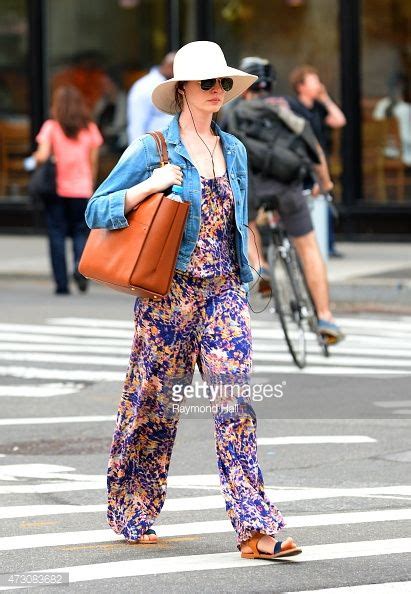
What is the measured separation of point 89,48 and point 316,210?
5.95 m

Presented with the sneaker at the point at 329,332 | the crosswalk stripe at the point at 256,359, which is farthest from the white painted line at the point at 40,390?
the sneaker at the point at 329,332

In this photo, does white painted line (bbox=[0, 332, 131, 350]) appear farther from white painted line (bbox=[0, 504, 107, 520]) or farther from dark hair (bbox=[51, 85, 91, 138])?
white painted line (bbox=[0, 504, 107, 520])

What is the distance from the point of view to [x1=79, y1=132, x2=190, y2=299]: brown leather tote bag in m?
6.23

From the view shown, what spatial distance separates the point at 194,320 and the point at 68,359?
5.76 m

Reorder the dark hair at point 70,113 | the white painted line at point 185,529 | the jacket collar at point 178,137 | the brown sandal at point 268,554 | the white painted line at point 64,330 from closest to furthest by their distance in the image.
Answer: the brown sandal at point 268,554 → the jacket collar at point 178,137 → the white painted line at point 185,529 → the white painted line at point 64,330 → the dark hair at point 70,113

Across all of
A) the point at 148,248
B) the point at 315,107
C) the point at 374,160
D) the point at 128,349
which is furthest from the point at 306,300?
the point at 374,160

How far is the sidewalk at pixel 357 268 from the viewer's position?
1550 cm

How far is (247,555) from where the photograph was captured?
629 cm

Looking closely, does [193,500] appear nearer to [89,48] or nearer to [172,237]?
[172,237]

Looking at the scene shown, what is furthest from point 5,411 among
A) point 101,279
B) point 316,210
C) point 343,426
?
point 316,210

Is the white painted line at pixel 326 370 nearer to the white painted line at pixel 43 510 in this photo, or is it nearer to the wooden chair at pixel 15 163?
the white painted line at pixel 43 510

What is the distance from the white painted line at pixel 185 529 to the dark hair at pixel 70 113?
9734 millimetres

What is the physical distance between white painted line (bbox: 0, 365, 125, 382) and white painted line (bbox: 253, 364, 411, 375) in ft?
3.09

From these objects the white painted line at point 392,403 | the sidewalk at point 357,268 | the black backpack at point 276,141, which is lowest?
the sidewalk at point 357,268
